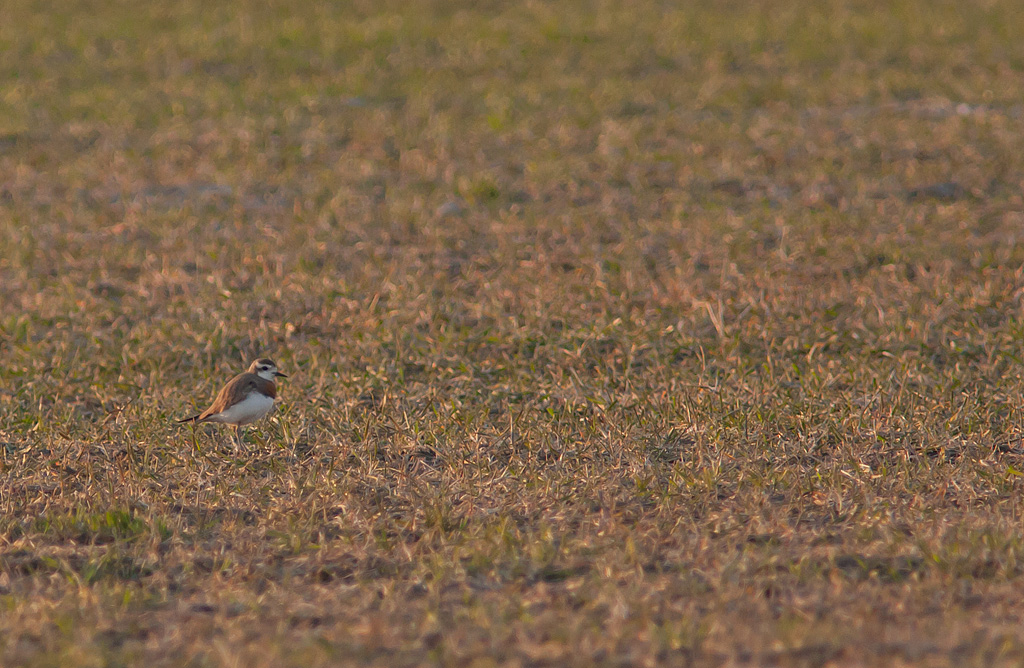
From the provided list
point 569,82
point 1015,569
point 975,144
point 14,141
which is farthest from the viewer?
point 569,82

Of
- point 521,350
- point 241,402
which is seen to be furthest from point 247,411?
point 521,350

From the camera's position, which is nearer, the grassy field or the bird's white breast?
the grassy field

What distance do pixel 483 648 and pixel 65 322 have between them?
5.09m

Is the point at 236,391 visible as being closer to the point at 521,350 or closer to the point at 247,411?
the point at 247,411

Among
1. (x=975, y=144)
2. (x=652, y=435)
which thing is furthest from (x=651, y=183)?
(x=652, y=435)

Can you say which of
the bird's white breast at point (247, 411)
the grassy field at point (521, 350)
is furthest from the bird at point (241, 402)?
the grassy field at point (521, 350)

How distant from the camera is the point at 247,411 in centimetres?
607

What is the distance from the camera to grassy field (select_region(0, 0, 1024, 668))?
432cm

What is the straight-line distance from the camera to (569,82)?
13953 millimetres

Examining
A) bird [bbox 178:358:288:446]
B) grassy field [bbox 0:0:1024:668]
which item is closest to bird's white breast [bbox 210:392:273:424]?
bird [bbox 178:358:288:446]

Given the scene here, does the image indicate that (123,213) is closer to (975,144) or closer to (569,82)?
(569,82)

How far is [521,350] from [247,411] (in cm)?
195

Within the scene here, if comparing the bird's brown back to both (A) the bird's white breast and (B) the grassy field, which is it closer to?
(A) the bird's white breast

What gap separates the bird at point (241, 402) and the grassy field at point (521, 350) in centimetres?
17
